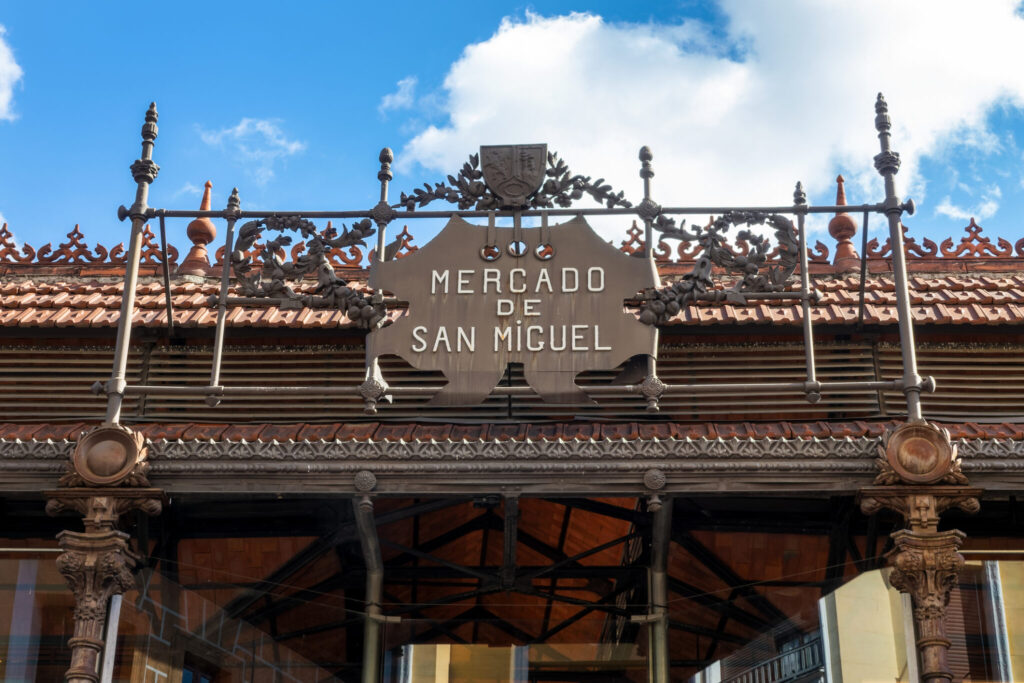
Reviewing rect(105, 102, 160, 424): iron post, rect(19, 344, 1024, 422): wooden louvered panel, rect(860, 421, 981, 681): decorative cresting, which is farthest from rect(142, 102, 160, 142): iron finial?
rect(860, 421, 981, 681): decorative cresting

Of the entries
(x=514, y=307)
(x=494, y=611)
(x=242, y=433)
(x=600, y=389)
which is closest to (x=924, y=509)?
(x=600, y=389)

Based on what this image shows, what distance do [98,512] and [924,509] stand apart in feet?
20.6

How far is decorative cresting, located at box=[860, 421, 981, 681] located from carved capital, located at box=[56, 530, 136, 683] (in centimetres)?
567

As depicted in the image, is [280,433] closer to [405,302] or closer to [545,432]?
[405,302]

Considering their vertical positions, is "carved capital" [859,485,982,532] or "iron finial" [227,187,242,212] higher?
"iron finial" [227,187,242,212]

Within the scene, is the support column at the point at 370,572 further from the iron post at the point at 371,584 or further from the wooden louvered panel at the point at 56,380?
the wooden louvered panel at the point at 56,380

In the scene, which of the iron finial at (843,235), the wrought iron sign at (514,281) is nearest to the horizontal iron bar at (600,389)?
the wrought iron sign at (514,281)

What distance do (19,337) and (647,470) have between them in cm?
706

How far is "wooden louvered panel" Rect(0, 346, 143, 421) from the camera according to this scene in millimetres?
13195

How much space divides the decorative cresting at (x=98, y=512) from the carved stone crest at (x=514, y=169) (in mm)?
3769

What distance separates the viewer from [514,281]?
1165 cm

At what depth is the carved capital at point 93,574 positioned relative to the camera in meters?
9.98

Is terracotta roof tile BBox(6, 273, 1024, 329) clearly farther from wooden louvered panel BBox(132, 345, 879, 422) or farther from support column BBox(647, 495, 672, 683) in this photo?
support column BBox(647, 495, 672, 683)

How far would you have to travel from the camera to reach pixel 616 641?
10969 mm
